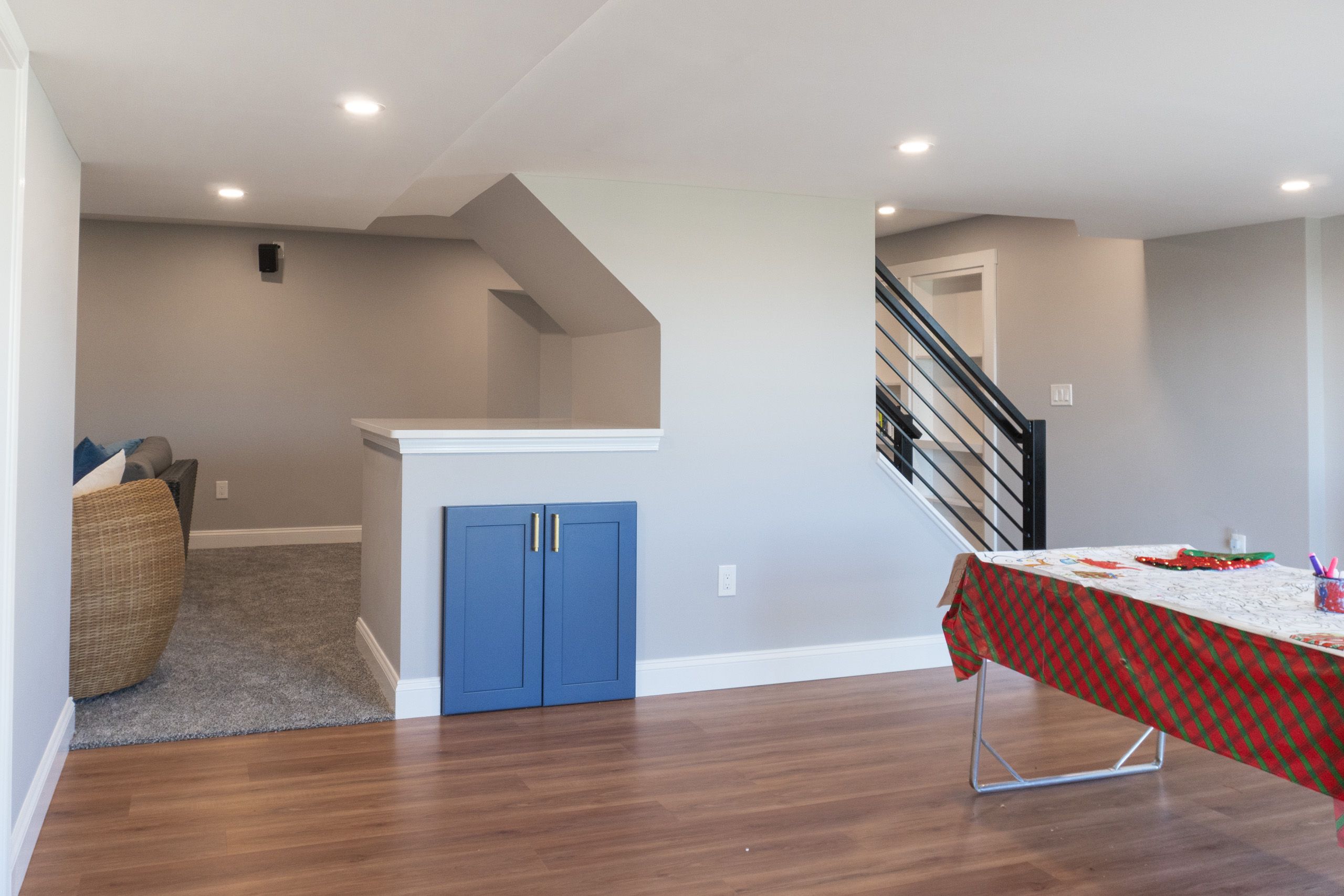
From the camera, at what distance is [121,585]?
345 centimetres

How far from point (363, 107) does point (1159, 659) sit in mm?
2335

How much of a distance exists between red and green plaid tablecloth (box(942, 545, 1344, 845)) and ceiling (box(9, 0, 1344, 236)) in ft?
4.14

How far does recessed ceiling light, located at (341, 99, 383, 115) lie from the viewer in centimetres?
259

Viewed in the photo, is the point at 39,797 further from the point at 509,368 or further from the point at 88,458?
the point at 509,368

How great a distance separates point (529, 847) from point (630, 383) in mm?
2083

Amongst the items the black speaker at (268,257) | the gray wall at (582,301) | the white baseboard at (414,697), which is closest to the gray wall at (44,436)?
the white baseboard at (414,697)

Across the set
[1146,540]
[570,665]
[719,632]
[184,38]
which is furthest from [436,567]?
[1146,540]

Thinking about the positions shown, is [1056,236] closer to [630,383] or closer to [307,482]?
[630,383]

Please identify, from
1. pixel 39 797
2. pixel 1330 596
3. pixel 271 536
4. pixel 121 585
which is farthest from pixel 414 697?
pixel 271 536

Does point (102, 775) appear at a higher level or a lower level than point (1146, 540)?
lower

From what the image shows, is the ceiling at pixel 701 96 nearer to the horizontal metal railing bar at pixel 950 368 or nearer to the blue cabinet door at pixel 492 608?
the horizontal metal railing bar at pixel 950 368

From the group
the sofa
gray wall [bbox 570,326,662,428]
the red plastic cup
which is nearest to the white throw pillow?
the sofa

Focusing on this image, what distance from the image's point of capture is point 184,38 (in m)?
2.14

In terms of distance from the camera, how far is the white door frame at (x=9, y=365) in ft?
6.65
